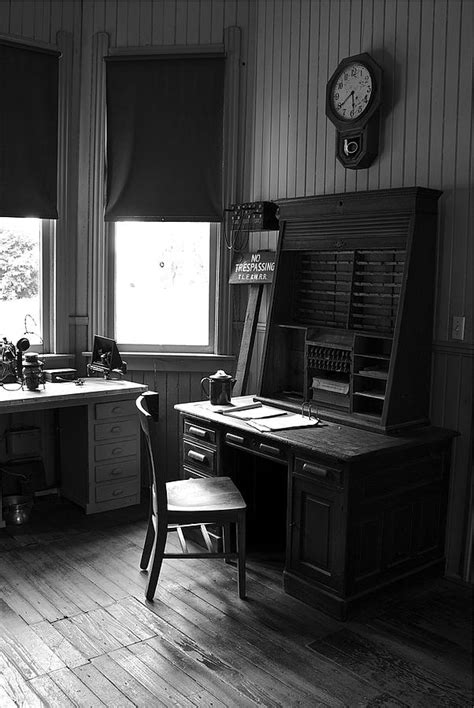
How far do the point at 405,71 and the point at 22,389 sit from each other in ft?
9.80

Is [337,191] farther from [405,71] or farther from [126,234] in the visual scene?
[126,234]

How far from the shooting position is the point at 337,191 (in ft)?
14.1

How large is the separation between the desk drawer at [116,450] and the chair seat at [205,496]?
1.07 meters

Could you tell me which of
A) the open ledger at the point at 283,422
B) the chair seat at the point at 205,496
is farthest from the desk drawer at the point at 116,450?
the open ledger at the point at 283,422

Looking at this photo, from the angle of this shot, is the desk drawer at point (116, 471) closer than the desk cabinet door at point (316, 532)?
No

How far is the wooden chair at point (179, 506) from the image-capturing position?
3.38 m

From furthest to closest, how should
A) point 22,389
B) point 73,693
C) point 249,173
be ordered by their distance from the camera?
point 249,173
point 22,389
point 73,693

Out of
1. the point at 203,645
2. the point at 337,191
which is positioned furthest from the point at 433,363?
the point at 203,645

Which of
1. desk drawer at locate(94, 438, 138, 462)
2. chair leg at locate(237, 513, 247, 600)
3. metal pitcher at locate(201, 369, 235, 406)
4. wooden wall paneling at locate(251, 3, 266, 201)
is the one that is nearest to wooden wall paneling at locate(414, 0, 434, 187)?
wooden wall paneling at locate(251, 3, 266, 201)

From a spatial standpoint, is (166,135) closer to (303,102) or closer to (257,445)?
(303,102)

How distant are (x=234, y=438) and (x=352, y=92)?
2.06m

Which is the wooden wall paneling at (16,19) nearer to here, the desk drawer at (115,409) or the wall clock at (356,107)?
the wall clock at (356,107)

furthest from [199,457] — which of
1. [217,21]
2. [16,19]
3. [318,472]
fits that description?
[16,19]

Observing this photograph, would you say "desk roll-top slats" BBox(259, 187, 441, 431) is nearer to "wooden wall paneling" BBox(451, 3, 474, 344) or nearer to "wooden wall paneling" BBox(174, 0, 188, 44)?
"wooden wall paneling" BBox(451, 3, 474, 344)
